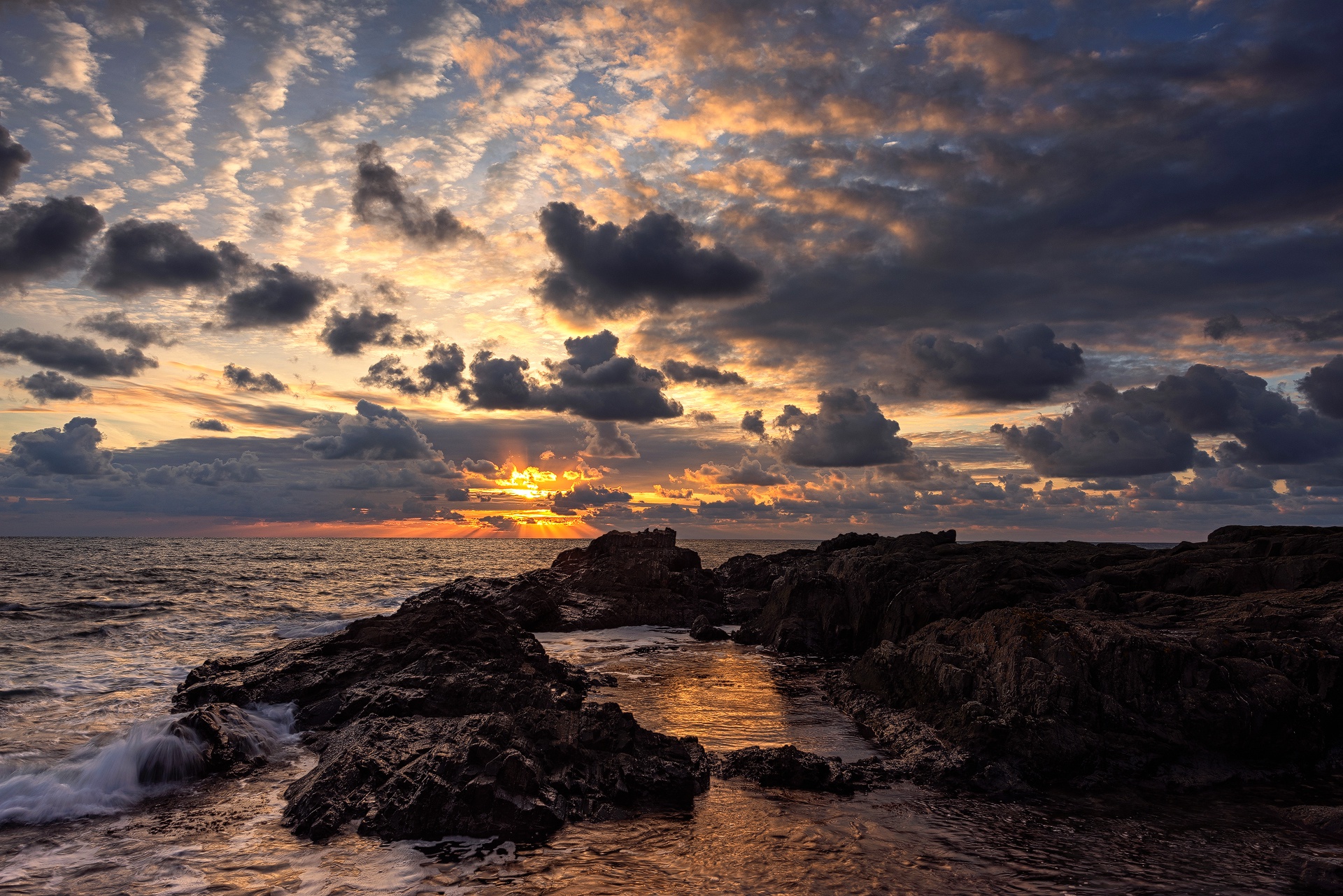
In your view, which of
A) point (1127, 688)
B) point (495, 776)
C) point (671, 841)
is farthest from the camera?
point (1127, 688)

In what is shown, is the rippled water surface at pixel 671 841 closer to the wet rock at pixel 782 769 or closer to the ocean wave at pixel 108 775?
the ocean wave at pixel 108 775

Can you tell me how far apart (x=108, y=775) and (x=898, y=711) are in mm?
18174

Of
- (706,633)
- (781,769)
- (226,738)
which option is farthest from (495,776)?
(706,633)

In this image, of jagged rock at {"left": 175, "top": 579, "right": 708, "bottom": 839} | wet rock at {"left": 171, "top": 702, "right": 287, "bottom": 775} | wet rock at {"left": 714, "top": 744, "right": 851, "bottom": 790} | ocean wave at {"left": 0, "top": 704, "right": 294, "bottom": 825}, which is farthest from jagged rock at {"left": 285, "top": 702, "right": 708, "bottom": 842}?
ocean wave at {"left": 0, "top": 704, "right": 294, "bottom": 825}

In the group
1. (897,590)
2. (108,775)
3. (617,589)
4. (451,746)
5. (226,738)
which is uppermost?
(897,590)

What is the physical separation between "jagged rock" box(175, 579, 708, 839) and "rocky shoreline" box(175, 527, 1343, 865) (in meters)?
0.04

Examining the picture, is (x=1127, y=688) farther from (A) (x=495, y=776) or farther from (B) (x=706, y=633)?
(B) (x=706, y=633)

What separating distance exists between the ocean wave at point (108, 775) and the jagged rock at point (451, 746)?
9.41 ft

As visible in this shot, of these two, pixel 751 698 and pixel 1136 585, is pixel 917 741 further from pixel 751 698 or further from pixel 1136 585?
pixel 1136 585

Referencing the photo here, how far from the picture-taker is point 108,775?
1407 cm

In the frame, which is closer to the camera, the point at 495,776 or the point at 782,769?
the point at 495,776

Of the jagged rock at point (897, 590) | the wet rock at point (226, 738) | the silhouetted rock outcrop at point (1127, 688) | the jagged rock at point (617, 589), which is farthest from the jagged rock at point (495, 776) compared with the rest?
the jagged rock at point (617, 589)

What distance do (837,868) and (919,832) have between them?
2.23m

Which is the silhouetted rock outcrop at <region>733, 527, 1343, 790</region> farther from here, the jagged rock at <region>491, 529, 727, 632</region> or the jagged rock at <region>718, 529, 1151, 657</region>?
the jagged rock at <region>491, 529, 727, 632</region>
